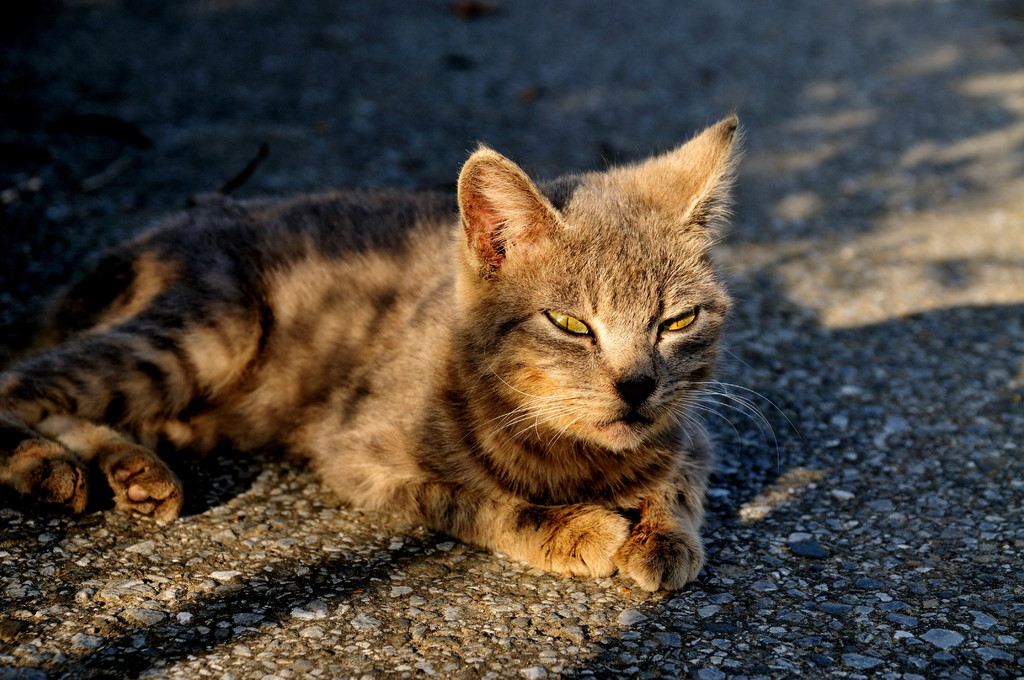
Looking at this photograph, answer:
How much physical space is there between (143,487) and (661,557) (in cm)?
178

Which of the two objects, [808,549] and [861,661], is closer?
[861,661]

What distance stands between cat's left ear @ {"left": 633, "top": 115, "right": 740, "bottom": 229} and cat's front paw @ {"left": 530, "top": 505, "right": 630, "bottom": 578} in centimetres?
109

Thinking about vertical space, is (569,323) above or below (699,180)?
below

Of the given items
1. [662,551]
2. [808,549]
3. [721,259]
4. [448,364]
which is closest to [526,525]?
[662,551]

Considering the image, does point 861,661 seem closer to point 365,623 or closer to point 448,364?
point 365,623

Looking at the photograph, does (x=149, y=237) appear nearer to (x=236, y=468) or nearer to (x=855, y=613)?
(x=236, y=468)

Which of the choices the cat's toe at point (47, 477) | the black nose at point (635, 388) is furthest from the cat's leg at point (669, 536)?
the cat's toe at point (47, 477)

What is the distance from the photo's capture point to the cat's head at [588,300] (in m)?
2.95

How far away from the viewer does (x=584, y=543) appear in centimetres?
303

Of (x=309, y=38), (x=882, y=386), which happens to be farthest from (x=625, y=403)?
(x=309, y=38)

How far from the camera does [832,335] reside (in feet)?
16.6

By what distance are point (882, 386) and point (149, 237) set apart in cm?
353

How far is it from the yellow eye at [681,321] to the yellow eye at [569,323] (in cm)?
29

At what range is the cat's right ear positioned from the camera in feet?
9.74
